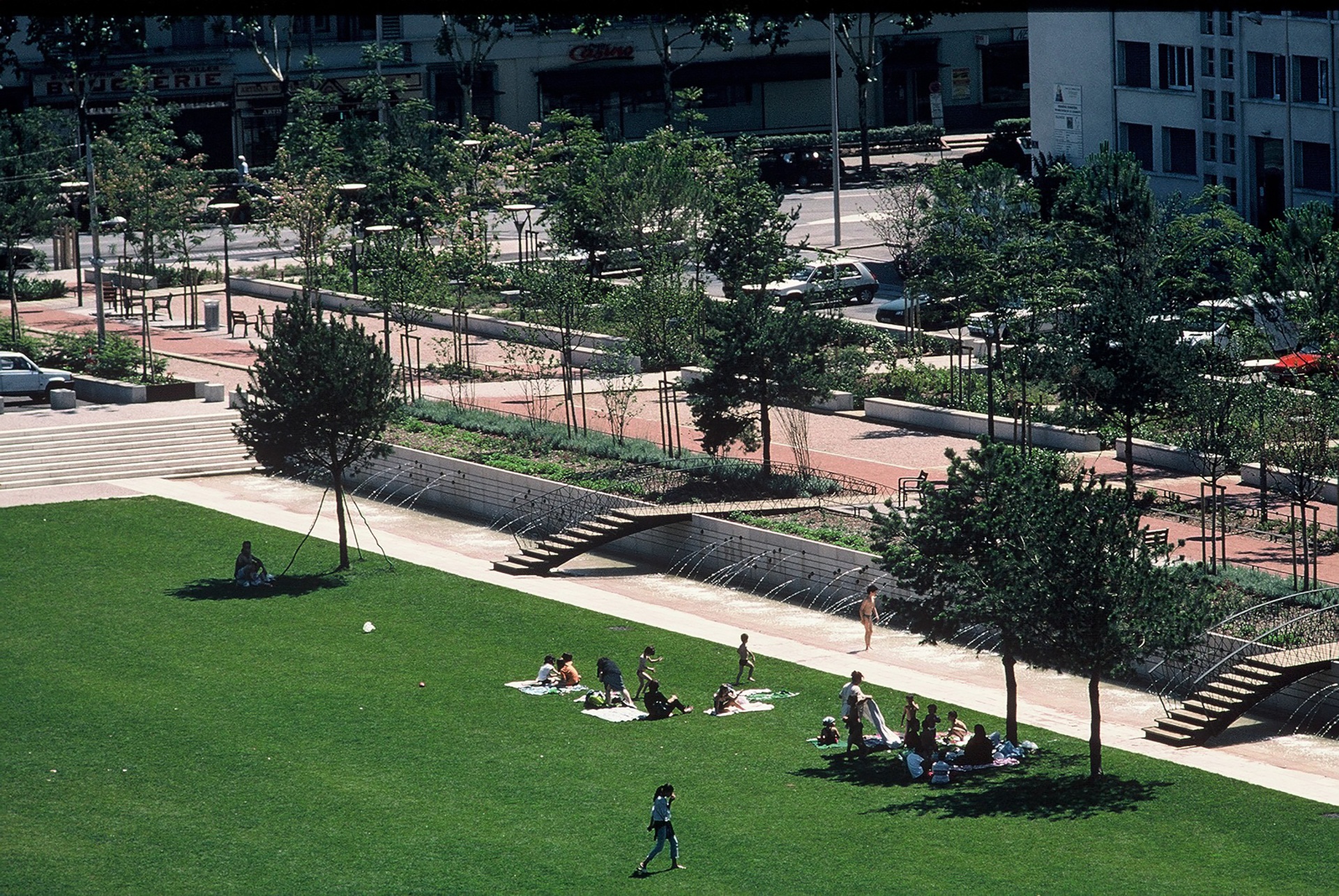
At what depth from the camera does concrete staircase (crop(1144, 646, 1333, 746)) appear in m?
26.6

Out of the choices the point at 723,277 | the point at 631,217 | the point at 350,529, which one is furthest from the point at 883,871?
the point at 631,217

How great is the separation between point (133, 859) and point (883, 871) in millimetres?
9045

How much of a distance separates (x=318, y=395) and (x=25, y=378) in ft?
56.1

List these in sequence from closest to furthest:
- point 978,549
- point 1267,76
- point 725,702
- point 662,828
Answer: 1. point 662,828
2. point 978,549
3. point 725,702
4. point 1267,76

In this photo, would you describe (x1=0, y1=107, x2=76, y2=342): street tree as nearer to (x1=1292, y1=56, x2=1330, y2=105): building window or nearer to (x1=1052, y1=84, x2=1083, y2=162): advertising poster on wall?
(x1=1052, y1=84, x2=1083, y2=162): advertising poster on wall

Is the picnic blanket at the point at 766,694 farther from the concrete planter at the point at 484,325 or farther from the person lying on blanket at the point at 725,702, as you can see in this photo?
the concrete planter at the point at 484,325

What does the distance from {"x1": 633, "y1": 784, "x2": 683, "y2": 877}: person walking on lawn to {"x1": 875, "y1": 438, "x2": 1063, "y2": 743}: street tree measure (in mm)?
5751

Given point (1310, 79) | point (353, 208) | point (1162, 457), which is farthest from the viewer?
point (353, 208)

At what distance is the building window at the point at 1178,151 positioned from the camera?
6462 cm

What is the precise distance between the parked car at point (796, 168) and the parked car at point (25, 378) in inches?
1523

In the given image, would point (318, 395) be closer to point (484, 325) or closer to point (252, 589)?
point (252, 589)

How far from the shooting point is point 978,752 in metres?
25.6

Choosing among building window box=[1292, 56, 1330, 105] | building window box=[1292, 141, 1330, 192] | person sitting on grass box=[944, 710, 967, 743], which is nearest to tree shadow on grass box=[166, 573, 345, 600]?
person sitting on grass box=[944, 710, 967, 743]

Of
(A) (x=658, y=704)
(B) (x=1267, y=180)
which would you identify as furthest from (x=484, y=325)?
(A) (x=658, y=704)
